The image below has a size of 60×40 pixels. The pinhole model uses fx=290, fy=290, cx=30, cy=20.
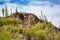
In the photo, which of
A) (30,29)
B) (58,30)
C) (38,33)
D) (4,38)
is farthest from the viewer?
(58,30)

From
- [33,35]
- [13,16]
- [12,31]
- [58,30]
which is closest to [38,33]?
[33,35]

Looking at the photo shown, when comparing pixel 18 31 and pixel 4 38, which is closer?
pixel 4 38

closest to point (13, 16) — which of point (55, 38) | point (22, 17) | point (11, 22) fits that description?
point (22, 17)

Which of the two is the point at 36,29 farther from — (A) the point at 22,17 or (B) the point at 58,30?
(A) the point at 22,17

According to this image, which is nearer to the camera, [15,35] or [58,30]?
[15,35]

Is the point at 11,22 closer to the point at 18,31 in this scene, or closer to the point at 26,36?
the point at 18,31

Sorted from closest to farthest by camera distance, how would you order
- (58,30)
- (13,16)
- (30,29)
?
(30,29), (58,30), (13,16)

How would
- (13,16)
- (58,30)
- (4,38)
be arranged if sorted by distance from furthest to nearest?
(13,16), (58,30), (4,38)

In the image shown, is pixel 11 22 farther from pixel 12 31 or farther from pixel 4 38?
pixel 4 38

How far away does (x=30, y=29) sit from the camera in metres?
27.2

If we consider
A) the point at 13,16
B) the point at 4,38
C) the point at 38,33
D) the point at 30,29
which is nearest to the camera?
the point at 4,38

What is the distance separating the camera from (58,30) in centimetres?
3158

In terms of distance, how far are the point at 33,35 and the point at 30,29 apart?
126 cm

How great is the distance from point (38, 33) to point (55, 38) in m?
1.55
